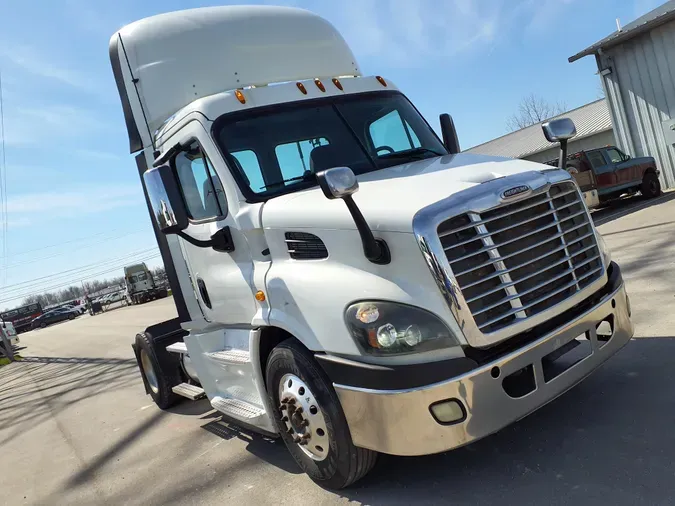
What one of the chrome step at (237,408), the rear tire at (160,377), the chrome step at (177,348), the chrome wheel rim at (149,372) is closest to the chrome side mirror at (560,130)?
the chrome step at (237,408)

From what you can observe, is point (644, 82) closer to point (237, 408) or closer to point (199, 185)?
point (199, 185)

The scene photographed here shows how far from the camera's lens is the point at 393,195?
336cm

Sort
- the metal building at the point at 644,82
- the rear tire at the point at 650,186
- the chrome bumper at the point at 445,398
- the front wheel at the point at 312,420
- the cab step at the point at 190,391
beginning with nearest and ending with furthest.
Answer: the chrome bumper at the point at 445,398, the front wheel at the point at 312,420, the cab step at the point at 190,391, the rear tire at the point at 650,186, the metal building at the point at 644,82

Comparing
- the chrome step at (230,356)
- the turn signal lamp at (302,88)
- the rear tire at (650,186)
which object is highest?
the turn signal lamp at (302,88)

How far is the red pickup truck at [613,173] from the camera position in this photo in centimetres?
1666

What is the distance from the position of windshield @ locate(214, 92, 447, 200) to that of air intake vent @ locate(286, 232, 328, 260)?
0.49 m

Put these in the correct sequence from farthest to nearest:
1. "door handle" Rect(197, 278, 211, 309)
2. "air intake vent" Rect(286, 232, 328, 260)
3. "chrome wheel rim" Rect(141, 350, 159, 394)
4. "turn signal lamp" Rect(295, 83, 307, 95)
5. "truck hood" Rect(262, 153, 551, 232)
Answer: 1. "chrome wheel rim" Rect(141, 350, 159, 394)
2. "door handle" Rect(197, 278, 211, 309)
3. "turn signal lamp" Rect(295, 83, 307, 95)
4. "air intake vent" Rect(286, 232, 328, 260)
5. "truck hood" Rect(262, 153, 551, 232)

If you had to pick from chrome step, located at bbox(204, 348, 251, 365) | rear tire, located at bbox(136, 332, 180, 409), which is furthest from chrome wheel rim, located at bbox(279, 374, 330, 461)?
rear tire, located at bbox(136, 332, 180, 409)

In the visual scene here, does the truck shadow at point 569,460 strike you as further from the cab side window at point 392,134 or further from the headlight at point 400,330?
the cab side window at point 392,134

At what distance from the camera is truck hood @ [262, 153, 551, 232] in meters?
3.19

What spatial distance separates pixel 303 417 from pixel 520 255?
1616 millimetres

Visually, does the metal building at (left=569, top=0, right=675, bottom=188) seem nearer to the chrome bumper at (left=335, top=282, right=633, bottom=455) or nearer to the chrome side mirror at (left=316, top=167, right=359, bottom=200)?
the chrome bumper at (left=335, top=282, right=633, bottom=455)

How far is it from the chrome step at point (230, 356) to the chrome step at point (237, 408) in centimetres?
31

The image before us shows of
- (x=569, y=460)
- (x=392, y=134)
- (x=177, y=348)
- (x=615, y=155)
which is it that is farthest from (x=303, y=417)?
(x=615, y=155)
